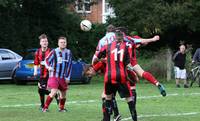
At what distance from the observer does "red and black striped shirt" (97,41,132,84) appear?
1166cm

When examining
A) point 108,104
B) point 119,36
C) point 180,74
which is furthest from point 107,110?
point 180,74

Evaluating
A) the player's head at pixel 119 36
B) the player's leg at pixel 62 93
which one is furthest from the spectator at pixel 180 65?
the player's head at pixel 119 36

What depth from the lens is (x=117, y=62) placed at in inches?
460

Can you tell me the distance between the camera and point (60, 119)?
535 inches

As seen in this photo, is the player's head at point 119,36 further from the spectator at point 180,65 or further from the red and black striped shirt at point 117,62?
the spectator at point 180,65

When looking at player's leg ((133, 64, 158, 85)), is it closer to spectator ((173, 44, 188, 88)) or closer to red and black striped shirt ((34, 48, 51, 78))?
red and black striped shirt ((34, 48, 51, 78))

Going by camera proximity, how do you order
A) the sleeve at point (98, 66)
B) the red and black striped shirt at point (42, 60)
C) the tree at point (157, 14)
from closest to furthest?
1. the sleeve at point (98, 66)
2. the red and black striped shirt at point (42, 60)
3. the tree at point (157, 14)

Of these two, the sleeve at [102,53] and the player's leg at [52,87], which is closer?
the sleeve at [102,53]

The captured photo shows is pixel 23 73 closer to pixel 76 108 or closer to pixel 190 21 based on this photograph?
pixel 190 21

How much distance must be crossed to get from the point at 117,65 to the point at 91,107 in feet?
16.5

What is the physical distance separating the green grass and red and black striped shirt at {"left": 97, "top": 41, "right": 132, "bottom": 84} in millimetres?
2103

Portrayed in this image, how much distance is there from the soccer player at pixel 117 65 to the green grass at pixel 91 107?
5.79 ft

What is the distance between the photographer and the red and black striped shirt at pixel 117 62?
38.2ft

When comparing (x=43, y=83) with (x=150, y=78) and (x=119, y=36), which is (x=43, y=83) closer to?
(x=119, y=36)
